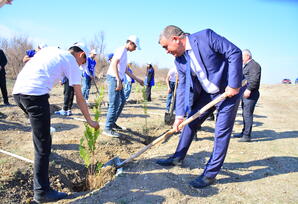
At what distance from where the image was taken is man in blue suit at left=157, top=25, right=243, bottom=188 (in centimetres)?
289

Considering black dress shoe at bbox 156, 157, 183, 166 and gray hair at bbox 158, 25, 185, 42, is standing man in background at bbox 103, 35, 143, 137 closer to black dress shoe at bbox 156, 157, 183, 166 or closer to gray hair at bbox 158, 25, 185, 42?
black dress shoe at bbox 156, 157, 183, 166

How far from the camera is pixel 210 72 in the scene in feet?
10.1

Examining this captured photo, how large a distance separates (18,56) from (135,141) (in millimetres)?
24982

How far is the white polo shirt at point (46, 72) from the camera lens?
8.30 feet

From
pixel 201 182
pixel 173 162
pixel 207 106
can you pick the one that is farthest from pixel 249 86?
pixel 201 182

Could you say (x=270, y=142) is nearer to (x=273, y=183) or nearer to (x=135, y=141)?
(x=273, y=183)

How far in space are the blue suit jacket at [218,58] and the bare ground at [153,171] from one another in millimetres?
1500

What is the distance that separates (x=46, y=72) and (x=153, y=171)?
2172mm

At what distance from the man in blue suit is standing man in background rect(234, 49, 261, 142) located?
2.22m

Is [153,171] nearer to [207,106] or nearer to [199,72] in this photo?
[207,106]

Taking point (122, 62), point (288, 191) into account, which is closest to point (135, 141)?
point (122, 62)

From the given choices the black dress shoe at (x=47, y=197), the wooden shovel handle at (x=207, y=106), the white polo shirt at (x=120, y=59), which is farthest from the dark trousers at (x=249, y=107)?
the black dress shoe at (x=47, y=197)

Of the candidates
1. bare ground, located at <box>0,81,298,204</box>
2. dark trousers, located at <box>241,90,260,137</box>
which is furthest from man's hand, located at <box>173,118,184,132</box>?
dark trousers, located at <box>241,90,260,137</box>

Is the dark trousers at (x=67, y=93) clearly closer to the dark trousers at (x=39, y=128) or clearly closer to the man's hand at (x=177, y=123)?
the dark trousers at (x=39, y=128)
